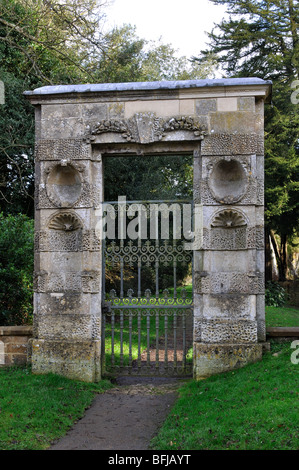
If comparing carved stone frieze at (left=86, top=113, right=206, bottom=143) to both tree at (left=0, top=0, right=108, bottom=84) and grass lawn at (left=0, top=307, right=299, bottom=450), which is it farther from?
tree at (left=0, top=0, right=108, bottom=84)

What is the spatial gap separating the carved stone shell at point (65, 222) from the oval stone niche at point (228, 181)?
79.0 inches

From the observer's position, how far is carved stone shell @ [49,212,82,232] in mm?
6855

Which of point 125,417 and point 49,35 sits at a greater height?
point 49,35

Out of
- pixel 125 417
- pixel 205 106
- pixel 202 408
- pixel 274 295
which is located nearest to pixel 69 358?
pixel 125 417

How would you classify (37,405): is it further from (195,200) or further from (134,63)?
(134,63)

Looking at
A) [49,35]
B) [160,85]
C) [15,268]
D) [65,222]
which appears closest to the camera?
[160,85]

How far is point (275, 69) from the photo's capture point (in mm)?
17703

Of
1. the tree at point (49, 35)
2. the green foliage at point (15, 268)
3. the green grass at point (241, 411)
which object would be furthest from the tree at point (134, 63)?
the green grass at point (241, 411)

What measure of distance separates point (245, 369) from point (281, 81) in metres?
13.6

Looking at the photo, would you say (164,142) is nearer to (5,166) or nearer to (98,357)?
(98,357)

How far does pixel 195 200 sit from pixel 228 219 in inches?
21.6

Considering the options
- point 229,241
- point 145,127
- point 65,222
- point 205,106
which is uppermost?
point 205,106

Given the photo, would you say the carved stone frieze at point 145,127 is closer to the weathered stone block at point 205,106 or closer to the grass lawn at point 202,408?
the weathered stone block at point 205,106
